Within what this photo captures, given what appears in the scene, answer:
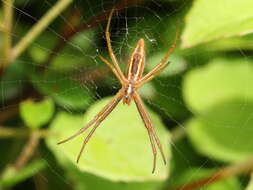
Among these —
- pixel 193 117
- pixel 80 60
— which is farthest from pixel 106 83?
pixel 193 117

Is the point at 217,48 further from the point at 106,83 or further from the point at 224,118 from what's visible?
the point at 106,83

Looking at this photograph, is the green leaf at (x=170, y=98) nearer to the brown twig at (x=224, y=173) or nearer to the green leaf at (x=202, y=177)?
the green leaf at (x=202, y=177)

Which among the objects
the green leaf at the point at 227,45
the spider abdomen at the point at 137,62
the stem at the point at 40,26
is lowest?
the green leaf at the point at 227,45

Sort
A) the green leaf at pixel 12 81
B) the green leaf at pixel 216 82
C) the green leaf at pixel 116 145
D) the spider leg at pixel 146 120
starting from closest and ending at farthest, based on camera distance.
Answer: the green leaf at pixel 116 145 < the spider leg at pixel 146 120 < the green leaf at pixel 216 82 < the green leaf at pixel 12 81

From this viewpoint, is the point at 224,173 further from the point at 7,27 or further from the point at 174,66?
the point at 7,27

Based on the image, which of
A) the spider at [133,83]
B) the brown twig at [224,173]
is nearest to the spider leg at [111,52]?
the spider at [133,83]

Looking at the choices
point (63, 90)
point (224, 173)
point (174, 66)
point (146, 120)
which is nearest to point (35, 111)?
point (63, 90)

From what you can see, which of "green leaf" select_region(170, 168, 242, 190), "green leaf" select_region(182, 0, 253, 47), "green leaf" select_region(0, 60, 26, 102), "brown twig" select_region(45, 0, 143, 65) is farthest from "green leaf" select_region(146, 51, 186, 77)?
"green leaf" select_region(0, 60, 26, 102)
